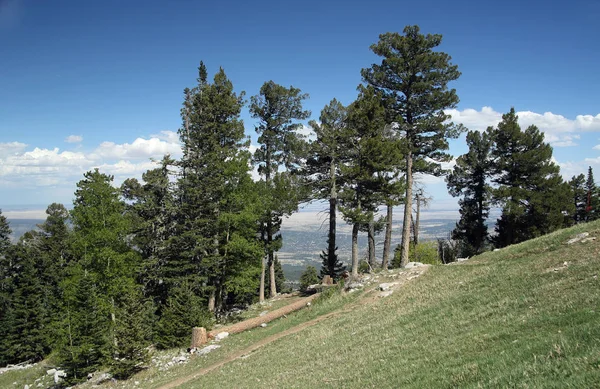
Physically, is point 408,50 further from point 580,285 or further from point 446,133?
point 580,285

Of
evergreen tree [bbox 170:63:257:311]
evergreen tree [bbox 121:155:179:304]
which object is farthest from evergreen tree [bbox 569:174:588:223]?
evergreen tree [bbox 121:155:179:304]

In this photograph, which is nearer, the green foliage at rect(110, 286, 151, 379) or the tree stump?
the green foliage at rect(110, 286, 151, 379)

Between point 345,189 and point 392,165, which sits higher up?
point 392,165

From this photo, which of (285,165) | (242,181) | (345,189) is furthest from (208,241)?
(345,189)

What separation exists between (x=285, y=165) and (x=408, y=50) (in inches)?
554

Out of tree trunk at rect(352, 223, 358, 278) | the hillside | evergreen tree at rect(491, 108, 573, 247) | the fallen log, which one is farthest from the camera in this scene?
evergreen tree at rect(491, 108, 573, 247)

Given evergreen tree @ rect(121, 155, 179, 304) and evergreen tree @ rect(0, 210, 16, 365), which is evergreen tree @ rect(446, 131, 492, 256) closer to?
evergreen tree @ rect(121, 155, 179, 304)

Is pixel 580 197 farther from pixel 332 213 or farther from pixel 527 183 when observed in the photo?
pixel 332 213

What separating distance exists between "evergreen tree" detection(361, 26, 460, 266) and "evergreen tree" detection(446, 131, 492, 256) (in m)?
12.8

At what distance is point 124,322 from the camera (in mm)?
20328

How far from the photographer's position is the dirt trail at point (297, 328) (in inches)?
704

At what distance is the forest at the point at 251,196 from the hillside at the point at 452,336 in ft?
20.1

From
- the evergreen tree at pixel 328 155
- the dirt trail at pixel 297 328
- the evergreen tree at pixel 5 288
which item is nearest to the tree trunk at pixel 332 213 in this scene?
the evergreen tree at pixel 328 155

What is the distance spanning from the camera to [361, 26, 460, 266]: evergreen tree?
26.9 metres
